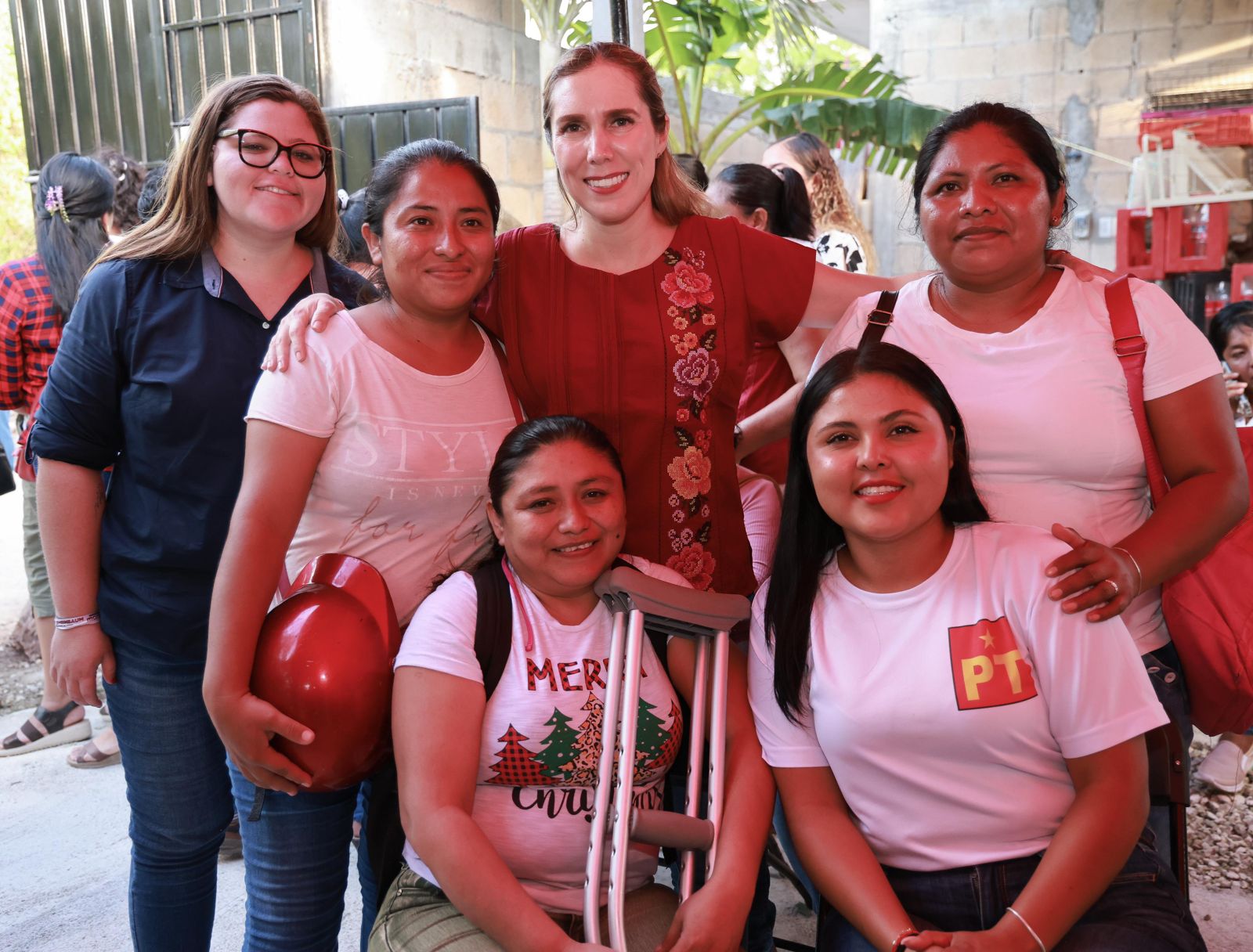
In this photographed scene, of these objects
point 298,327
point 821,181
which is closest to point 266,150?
point 298,327

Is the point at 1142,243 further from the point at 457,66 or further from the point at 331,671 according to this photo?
the point at 331,671

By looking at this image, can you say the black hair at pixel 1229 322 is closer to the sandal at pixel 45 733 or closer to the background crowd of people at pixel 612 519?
the background crowd of people at pixel 612 519

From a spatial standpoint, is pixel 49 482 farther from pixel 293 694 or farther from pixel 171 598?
pixel 293 694

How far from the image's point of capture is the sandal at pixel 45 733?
4.32 meters

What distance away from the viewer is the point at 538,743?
1.77m

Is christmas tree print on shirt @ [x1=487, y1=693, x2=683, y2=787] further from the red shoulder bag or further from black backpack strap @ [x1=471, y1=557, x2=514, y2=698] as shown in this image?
the red shoulder bag

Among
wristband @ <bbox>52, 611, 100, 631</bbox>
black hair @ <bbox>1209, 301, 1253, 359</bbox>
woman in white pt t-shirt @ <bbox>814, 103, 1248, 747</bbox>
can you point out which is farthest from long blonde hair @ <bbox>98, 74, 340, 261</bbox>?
black hair @ <bbox>1209, 301, 1253, 359</bbox>

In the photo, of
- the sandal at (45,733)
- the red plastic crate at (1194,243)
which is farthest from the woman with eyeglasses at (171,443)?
the red plastic crate at (1194,243)

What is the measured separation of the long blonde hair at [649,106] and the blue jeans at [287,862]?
124 centimetres

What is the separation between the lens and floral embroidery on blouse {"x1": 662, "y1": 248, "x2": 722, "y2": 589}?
207 cm

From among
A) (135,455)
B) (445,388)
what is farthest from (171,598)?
(445,388)

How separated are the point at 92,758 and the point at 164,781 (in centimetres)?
249

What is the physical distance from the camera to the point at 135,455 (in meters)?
2.01

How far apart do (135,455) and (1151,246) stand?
7.32 meters
